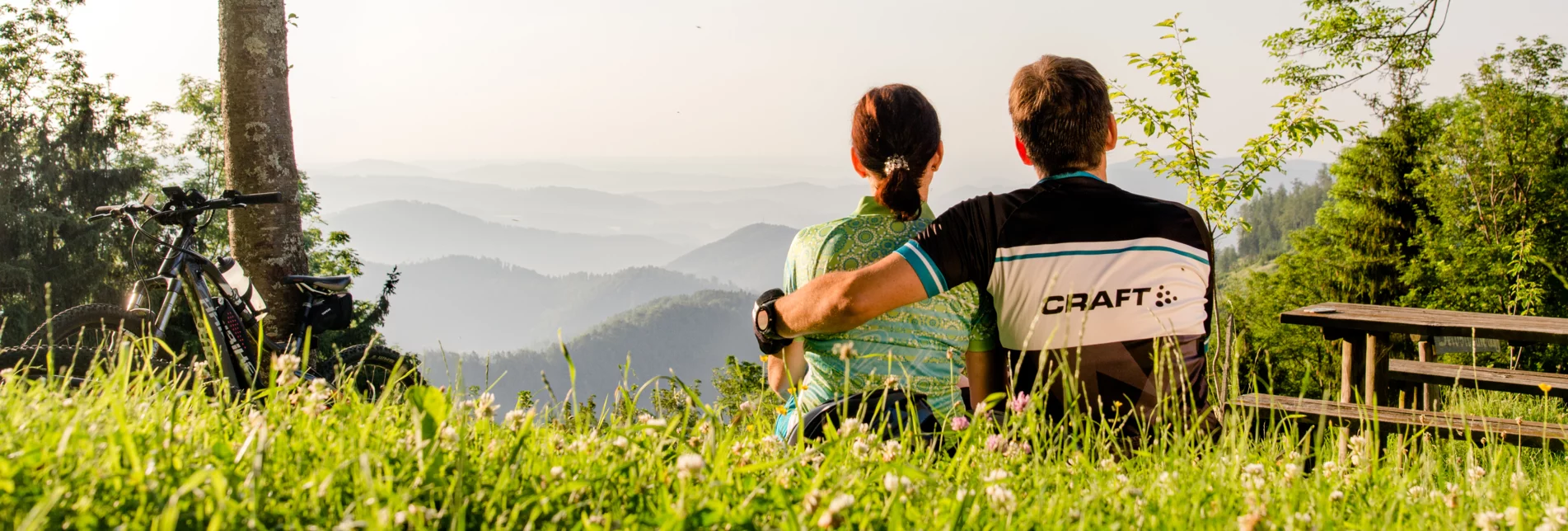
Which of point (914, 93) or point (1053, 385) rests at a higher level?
point (914, 93)

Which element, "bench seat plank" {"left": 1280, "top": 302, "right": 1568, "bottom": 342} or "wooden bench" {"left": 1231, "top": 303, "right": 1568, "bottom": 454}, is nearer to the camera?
"wooden bench" {"left": 1231, "top": 303, "right": 1568, "bottom": 454}

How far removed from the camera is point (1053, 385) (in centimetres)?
259

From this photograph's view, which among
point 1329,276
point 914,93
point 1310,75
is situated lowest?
point 1329,276

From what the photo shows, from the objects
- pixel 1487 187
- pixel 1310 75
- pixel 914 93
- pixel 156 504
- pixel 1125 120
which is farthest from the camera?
pixel 1487 187

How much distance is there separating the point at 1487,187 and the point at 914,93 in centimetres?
4036

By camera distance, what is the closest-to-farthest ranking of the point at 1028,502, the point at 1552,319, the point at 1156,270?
the point at 1028,502, the point at 1156,270, the point at 1552,319

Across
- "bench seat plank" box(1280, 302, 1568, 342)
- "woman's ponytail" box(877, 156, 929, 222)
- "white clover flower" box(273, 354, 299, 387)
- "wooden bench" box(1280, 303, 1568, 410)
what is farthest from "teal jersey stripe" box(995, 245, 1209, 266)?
"bench seat plank" box(1280, 302, 1568, 342)

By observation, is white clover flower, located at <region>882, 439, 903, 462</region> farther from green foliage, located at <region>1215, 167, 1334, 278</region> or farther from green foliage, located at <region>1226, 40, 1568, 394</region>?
green foliage, located at <region>1215, 167, 1334, 278</region>

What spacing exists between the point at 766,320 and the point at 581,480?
1135 mm

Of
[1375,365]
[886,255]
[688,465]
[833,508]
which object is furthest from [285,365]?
[1375,365]

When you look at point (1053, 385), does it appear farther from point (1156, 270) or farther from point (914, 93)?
point (914, 93)

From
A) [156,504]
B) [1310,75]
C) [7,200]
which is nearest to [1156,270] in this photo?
[156,504]

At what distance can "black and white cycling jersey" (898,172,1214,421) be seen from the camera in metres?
2.44

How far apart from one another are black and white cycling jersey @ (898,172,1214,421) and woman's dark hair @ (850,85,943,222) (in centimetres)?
25
